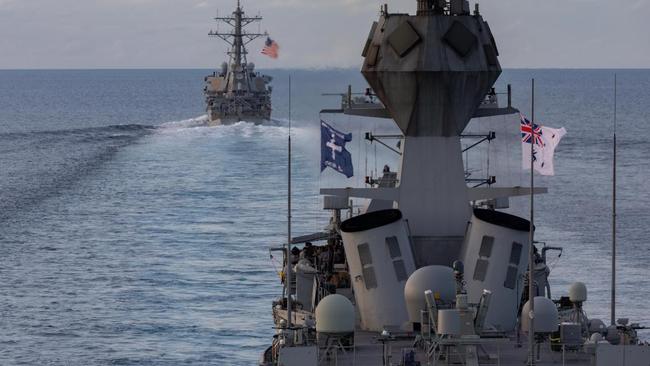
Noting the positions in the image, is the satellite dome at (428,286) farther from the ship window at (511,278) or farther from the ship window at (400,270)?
the ship window at (511,278)

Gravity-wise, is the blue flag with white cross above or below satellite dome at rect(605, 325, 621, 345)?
above

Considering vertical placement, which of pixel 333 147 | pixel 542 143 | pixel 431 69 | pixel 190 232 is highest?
pixel 431 69

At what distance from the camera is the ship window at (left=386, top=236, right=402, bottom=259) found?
3136 centimetres

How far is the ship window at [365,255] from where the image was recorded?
31.4 meters

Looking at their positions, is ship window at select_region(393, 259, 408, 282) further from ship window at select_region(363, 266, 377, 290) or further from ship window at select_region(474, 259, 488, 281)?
ship window at select_region(474, 259, 488, 281)

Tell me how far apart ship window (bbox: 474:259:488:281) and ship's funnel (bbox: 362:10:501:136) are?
3.51 m

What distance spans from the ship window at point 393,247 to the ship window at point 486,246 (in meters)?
1.78

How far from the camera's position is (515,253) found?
31.3m

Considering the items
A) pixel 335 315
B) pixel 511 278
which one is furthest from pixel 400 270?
pixel 335 315

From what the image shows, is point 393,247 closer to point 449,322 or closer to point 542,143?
point 449,322

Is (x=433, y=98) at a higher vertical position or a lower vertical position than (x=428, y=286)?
higher

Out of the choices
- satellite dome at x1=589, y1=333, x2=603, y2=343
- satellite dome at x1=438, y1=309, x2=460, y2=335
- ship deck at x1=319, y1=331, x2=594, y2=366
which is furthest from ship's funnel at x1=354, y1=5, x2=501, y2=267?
satellite dome at x1=438, y1=309, x2=460, y2=335

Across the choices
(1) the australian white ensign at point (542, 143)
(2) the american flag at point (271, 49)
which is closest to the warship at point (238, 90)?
(2) the american flag at point (271, 49)

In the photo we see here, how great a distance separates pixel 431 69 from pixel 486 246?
4321 mm
